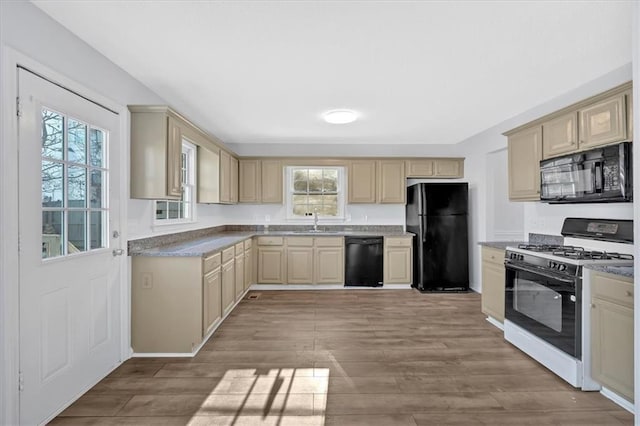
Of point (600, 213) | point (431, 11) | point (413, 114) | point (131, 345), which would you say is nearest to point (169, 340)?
point (131, 345)

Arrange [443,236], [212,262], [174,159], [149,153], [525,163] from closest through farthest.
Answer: [149,153] < [174,159] < [212,262] < [525,163] < [443,236]

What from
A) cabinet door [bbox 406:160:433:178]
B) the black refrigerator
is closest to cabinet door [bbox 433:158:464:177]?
cabinet door [bbox 406:160:433:178]

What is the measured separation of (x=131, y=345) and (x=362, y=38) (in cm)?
303

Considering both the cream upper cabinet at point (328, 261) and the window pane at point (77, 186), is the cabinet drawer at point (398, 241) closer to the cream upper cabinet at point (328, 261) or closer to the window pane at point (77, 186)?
the cream upper cabinet at point (328, 261)

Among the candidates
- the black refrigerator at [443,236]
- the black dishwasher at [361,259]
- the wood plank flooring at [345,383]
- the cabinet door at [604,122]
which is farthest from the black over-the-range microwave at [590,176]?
the black dishwasher at [361,259]

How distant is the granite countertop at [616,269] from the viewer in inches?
79.8

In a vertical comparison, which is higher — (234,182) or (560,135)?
(560,135)

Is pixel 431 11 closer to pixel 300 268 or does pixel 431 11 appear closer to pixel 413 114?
pixel 413 114

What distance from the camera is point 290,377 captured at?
8.11ft

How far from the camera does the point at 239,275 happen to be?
14.0 feet

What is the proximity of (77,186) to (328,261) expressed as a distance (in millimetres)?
3551

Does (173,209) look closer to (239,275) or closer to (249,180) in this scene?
(239,275)

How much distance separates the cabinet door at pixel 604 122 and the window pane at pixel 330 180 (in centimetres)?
357

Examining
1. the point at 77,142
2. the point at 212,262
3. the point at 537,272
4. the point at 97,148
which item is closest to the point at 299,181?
the point at 212,262
